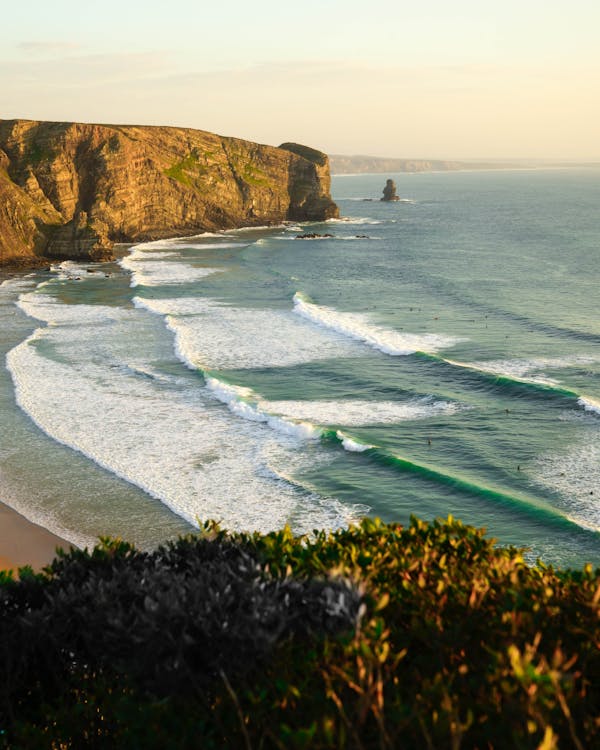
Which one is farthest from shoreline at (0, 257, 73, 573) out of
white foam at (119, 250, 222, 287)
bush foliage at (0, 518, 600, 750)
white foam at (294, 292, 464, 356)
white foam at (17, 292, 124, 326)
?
white foam at (119, 250, 222, 287)

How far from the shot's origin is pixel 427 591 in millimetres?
8680

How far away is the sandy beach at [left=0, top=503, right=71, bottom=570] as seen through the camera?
2045 cm

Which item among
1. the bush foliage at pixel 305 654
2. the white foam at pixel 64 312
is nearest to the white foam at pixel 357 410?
the bush foliage at pixel 305 654

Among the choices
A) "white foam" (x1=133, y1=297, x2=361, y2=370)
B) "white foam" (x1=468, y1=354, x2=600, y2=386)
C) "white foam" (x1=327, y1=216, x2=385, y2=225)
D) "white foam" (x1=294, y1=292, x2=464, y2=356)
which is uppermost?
"white foam" (x1=327, y1=216, x2=385, y2=225)

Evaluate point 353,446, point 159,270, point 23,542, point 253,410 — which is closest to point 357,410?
point 253,410

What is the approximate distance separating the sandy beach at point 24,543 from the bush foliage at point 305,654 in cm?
1087

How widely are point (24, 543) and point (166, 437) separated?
877cm

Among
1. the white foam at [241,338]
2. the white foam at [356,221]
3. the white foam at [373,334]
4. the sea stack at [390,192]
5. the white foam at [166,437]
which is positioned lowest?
the white foam at [166,437]

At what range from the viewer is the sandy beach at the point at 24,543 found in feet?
67.1

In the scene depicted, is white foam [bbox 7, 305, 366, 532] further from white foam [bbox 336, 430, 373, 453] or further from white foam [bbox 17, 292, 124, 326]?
white foam [bbox 17, 292, 124, 326]

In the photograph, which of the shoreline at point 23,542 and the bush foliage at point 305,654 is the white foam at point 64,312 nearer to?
the shoreline at point 23,542

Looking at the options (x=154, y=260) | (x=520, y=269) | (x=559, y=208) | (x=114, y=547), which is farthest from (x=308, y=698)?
(x=559, y=208)

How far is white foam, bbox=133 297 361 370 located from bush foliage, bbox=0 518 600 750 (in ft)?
99.8

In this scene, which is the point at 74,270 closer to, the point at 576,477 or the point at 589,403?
the point at 589,403
